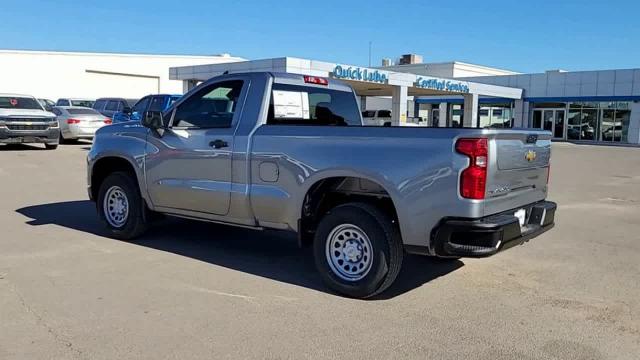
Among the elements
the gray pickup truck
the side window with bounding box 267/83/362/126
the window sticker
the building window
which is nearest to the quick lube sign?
the building window

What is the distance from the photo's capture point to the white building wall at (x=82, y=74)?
185 feet

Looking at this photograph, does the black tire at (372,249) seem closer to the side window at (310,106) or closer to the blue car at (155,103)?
the side window at (310,106)

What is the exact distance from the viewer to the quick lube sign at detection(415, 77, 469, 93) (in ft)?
124

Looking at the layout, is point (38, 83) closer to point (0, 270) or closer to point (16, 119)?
point (16, 119)

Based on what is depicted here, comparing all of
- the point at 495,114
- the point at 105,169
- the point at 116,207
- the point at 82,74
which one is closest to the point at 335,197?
the point at 116,207

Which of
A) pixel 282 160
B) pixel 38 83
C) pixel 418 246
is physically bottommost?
pixel 418 246

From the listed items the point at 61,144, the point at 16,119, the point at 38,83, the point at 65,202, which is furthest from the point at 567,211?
the point at 38,83

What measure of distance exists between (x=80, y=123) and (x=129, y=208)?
1767cm

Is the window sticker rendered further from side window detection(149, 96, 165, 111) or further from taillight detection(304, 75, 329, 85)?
side window detection(149, 96, 165, 111)

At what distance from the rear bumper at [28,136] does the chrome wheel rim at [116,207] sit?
1399cm

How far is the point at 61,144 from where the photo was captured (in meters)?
24.1


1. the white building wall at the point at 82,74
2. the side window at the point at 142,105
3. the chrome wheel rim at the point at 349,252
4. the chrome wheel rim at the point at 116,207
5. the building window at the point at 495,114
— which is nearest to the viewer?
the chrome wheel rim at the point at 349,252

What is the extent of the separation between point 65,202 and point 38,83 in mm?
53995

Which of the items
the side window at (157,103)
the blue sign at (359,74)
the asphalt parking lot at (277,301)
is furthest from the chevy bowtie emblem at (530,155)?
the blue sign at (359,74)
